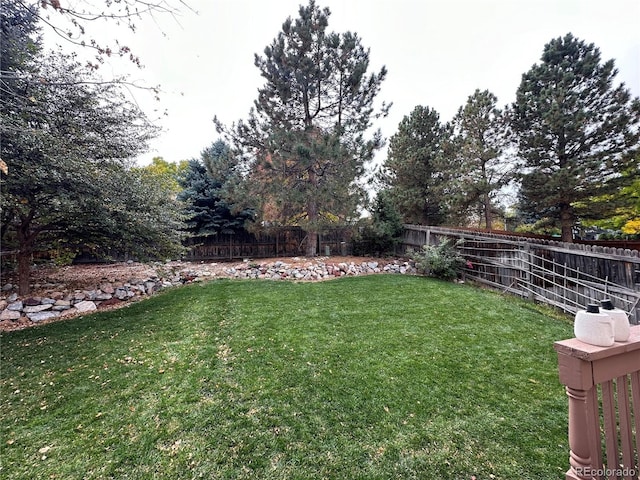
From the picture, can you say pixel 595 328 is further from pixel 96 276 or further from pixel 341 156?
pixel 96 276

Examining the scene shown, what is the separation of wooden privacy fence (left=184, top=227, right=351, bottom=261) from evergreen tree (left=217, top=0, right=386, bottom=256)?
4.90 feet

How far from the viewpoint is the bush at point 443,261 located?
6.97m

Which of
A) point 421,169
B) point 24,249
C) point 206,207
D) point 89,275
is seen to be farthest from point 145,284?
point 421,169

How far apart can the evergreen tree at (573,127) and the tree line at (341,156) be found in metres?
0.03

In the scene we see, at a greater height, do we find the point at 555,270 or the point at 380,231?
the point at 380,231

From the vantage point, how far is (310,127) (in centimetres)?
875

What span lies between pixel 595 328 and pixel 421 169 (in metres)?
11.5

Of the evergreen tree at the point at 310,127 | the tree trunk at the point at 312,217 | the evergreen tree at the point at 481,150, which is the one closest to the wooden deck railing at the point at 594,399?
the evergreen tree at the point at 310,127

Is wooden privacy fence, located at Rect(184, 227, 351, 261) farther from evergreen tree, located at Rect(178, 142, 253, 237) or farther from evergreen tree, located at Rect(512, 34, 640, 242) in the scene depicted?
evergreen tree, located at Rect(512, 34, 640, 242)

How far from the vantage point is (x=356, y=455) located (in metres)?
1.79

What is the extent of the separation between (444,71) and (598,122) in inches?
193

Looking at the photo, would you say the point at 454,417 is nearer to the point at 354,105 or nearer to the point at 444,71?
the point at 354,105

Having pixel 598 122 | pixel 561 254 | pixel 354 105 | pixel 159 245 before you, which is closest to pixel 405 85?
pixel 354 105

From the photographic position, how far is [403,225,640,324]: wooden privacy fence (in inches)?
155
